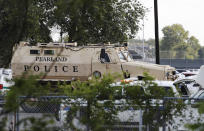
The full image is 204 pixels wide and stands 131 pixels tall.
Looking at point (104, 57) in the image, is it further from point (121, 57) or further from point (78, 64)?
point (78, 64)

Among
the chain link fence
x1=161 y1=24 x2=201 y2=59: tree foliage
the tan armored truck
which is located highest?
x1=161 y1=24 x2=201 y2=59: tree foliage

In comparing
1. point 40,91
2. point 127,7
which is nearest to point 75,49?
point 127,7

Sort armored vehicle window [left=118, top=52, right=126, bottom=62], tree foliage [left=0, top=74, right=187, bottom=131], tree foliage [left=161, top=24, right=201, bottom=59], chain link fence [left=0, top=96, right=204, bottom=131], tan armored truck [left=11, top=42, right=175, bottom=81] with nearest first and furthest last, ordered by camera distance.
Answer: tree foliage [left=0, top=74, right=187, bottom=131] → chain link fence [left=0, top=96, right=204, bottom=131] → tan armored truck [left=11, top=42, right=175, bottom=81] → armored vehicle window [left=118, top=52, right=126, bottom=62] → tree foliage [left=161, top=24, right=201, bottom=59]

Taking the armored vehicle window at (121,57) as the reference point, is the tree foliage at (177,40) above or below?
above

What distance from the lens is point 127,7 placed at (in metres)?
32.2

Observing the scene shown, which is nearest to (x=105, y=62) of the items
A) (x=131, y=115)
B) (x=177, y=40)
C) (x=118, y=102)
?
(x=131, y=115)

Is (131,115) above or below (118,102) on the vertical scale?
below

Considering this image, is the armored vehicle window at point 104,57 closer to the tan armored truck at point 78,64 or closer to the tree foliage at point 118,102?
the tan armored truck at point 78,64

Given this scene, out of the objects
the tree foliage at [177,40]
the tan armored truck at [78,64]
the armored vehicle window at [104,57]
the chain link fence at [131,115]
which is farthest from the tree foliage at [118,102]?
the tree foliage at [177,40]

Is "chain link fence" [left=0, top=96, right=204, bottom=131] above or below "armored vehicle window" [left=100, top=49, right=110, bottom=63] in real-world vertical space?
below

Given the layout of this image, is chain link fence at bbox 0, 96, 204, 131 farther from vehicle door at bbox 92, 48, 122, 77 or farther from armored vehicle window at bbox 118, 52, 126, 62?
armored vehicle window at bbox 118, 52, 126, 62

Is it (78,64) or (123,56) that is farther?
(123,56)

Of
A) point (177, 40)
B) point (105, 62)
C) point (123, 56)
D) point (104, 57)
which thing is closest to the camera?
point (105, 62)

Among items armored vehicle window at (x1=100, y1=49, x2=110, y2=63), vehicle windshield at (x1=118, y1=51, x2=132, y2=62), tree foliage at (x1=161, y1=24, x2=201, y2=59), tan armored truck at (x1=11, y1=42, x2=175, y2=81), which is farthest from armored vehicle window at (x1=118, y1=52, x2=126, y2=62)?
tree foliage at (x1=161, y1=24, x2=201, y2=59)
